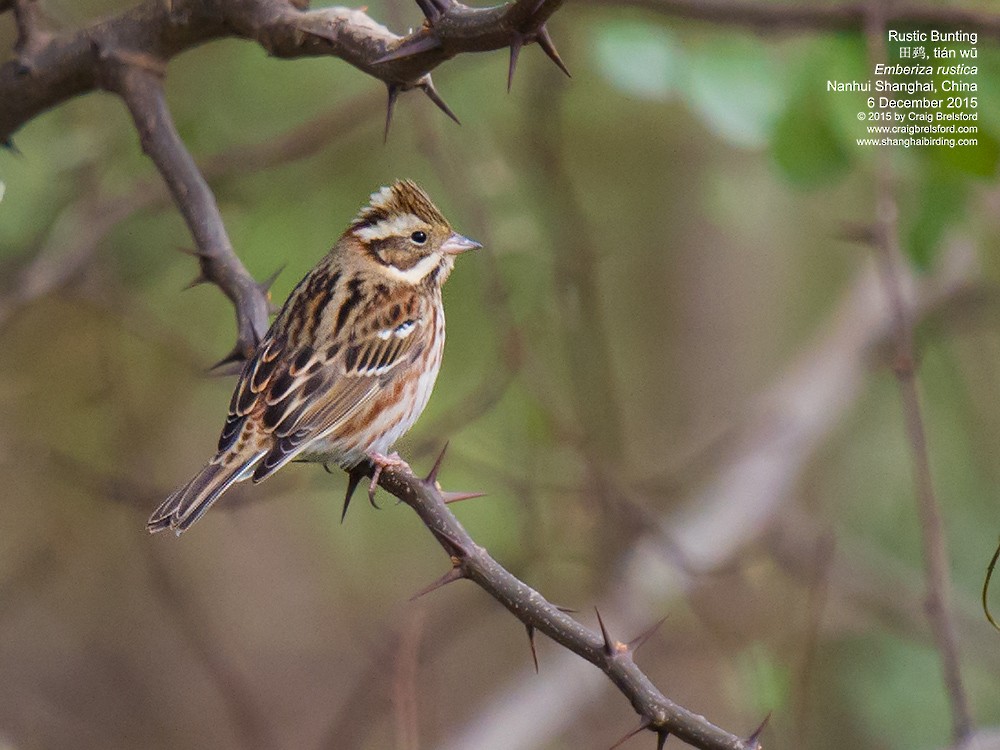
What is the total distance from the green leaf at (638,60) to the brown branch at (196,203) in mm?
2489

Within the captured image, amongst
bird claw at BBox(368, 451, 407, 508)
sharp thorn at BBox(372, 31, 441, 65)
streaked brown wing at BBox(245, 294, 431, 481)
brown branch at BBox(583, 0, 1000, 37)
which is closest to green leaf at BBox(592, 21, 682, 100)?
brown branch at BBox(583, 0, 1000, 37)

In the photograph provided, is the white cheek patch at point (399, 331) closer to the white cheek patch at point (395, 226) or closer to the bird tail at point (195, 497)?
the white cheek patch at point (395, 226)

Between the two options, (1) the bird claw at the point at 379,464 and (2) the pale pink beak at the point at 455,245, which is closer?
(1) the bird claw at the point at 379,464

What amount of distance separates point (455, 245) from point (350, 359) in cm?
77

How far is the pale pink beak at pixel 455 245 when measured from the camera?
5.84 m

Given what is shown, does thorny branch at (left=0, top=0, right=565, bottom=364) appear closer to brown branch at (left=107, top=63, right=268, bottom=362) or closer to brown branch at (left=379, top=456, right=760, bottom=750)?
brown branch at (left=107, top=63, right=268, bottom=362)

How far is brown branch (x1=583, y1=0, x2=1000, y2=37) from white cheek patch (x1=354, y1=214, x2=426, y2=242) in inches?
64.4

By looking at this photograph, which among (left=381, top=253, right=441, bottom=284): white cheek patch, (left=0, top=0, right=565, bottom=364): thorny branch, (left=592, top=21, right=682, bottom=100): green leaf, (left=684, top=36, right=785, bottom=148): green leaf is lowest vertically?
(left=381, top=253, right=441, bottom=284): white cheek patch

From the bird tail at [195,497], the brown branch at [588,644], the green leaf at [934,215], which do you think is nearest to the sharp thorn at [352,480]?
the bird tail at [195,497]

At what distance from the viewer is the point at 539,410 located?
7.40 meters

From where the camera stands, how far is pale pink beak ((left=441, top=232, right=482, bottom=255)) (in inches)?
230

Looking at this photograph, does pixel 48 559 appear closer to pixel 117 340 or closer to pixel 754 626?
pixel 117 340

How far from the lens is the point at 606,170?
995 cm

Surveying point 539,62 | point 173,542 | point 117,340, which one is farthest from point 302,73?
point 173,542
